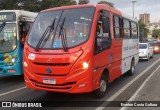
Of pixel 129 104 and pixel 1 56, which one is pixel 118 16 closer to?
pixel 129 104

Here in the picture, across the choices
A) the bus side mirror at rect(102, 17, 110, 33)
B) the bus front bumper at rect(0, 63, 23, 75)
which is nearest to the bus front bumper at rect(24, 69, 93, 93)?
the bus side mirror at rect(102, 17, 110, 33)

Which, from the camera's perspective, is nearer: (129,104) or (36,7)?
(129,104)

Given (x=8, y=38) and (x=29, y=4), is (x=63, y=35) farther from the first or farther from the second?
(x=29, y=4)

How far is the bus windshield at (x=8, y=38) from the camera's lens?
11602 mm

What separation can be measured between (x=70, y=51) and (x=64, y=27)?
0.85 meters

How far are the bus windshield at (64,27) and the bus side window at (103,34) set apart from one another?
14.2 inches

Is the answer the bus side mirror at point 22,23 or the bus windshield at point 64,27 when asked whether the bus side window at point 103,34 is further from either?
the bus side mirror at point 22,23

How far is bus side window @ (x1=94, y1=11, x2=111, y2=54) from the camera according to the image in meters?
7.86

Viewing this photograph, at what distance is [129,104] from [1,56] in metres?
6.17

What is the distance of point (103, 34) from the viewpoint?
27.3 feet

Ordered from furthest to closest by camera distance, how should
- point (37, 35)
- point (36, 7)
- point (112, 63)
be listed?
point (36, 7) → point (112, 63) → point (37, 35)

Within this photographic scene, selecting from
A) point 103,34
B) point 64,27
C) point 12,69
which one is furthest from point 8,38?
point 103,34

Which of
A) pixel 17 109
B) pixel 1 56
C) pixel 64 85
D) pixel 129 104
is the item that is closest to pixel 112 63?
pixel 129 104

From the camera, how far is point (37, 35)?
812 centimetres
